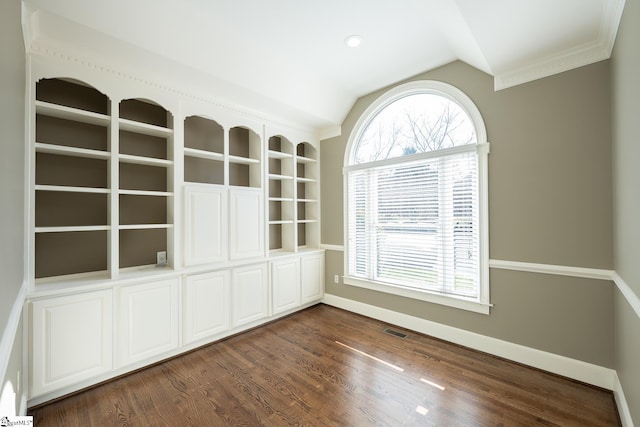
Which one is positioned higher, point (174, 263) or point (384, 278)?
point (174, 263)

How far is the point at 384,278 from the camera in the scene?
11.8 ft

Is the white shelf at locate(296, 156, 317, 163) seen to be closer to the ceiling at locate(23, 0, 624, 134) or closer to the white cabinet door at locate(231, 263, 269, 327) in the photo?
the ceiling at locate(23, 0, 624, 134)

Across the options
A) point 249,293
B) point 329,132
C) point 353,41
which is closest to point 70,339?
point 249,293

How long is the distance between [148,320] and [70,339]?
532 mm

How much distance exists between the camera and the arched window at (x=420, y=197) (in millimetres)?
2842

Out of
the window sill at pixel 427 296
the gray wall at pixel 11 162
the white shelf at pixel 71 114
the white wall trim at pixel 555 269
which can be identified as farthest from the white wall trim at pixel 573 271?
the white shelf at pixel 71 114

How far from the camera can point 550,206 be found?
7.88 ft

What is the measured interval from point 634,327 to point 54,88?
4583mm

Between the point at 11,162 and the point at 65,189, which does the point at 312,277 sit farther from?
the point at 11,162

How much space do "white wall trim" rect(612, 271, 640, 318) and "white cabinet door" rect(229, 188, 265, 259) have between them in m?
3.19

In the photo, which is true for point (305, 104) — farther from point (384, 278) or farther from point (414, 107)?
point (384, 278)

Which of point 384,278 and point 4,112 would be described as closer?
point 4,112

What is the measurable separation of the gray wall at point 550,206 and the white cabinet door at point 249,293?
224 cm

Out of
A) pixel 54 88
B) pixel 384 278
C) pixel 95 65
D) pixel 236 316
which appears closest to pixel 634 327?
pixel 384 278
